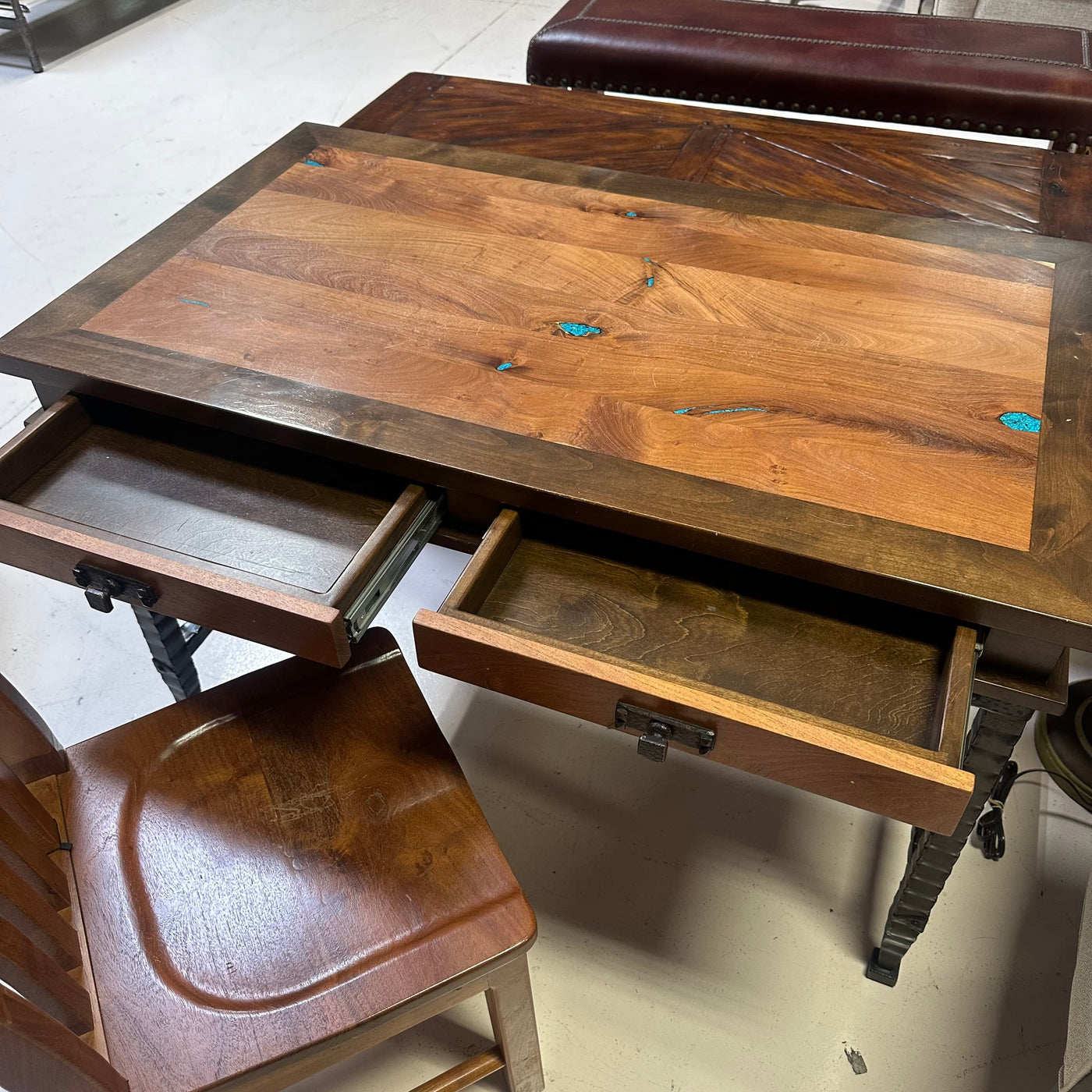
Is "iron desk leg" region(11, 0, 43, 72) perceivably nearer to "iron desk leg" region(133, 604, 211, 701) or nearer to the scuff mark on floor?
"iron desk leg" region(133, 604, 211, 701)

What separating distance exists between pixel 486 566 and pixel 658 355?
0.98ft

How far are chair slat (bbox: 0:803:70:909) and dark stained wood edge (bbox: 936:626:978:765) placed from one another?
2.28ft

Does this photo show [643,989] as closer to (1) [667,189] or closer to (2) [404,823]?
(2) [404,823]

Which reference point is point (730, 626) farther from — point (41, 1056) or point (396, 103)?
point (396, 103)

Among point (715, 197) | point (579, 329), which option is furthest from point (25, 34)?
point (579, 329)

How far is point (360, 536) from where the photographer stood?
3.13ft

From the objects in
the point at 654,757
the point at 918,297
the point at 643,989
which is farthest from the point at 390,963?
the point at 918,297

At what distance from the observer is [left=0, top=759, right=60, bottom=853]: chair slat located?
2.49ft

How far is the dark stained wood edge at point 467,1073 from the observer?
3.18 ft

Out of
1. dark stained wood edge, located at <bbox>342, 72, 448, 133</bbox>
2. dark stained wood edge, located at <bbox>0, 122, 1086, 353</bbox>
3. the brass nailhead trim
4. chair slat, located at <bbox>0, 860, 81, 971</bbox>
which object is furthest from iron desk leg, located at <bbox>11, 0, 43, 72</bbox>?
chair slat, located at <bbox>0, 860, 81, 971</bbox>

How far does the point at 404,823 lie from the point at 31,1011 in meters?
0.35

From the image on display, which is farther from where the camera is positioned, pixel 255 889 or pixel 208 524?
pixel 208 524

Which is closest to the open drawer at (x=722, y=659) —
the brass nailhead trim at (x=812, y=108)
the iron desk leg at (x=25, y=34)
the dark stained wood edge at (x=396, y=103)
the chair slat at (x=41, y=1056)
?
the chair slat at (x=41, y=1056)

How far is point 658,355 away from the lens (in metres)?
0.98
